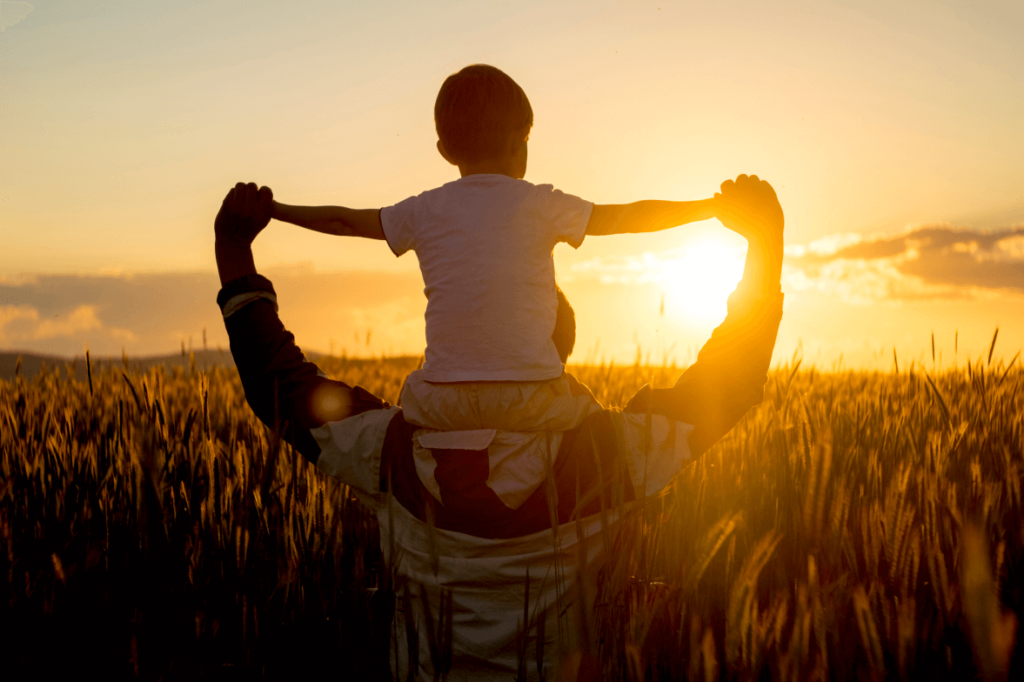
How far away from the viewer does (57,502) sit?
1.84 metres

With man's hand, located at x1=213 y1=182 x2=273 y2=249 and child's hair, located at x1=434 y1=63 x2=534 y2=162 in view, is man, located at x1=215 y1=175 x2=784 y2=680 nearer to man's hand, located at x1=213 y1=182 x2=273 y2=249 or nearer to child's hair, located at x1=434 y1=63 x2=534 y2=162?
man's hand, located at x1=213 y1=182 x2=273 y2=249

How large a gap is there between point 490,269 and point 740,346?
0.71m

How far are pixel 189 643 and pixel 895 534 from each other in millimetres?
1413

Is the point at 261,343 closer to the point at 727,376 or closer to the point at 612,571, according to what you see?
the point at 612,571

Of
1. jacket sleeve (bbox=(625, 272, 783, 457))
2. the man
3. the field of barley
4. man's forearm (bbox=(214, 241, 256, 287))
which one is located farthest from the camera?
man's forearm (bbox=(214, 241, 256, 287))

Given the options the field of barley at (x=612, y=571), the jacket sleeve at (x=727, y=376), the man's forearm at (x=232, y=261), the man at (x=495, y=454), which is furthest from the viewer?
the man's forearm at (x=232, y=261)

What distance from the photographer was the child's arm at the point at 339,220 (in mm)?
1840

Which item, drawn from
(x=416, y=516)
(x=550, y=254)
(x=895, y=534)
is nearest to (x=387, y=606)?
(x=416, y=516)

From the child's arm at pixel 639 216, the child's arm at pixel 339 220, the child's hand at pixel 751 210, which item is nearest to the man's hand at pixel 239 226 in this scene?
Result: the child's arm at pixel 339 220

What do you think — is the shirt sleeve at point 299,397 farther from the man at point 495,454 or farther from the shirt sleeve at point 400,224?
the shirt sleeve at point 400,224

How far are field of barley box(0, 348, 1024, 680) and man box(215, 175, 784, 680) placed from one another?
144 mm

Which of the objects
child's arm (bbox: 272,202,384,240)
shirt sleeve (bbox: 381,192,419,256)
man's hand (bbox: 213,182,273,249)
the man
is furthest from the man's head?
man's hand (bbox: 213,182,273,249)

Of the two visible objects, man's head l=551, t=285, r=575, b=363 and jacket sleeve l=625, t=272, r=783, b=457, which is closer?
jacket sleeve l=625, t=272, r=783, b=457

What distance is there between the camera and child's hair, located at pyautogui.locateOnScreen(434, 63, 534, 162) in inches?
71.4
